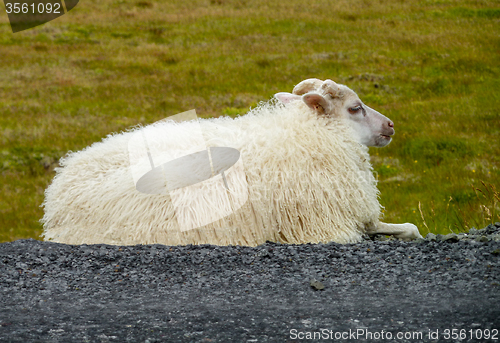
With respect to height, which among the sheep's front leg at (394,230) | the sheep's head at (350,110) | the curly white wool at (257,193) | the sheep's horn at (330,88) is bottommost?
the sheep's front leg at (394,230)

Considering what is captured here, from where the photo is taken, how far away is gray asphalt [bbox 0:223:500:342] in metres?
3.53

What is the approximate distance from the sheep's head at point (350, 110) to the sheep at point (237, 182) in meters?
0.01

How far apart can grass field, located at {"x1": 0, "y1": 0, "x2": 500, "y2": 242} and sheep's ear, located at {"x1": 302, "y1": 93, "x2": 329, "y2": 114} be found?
2597mm

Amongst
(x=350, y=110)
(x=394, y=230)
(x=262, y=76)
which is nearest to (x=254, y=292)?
(x=394, y=230)

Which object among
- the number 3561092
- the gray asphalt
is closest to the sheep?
the gray asphalt

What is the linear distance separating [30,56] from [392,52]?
51.5 feet

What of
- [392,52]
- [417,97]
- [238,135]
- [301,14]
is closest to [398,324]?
[238,135]

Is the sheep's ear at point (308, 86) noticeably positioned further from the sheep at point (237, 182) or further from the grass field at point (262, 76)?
the grass field at point (262, 76)

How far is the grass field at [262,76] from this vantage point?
12.8 m

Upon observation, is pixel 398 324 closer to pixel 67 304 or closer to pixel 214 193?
pixel 67 304

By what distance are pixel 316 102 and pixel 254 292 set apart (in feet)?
10.7

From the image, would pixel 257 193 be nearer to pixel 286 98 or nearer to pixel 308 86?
pixel 286 98

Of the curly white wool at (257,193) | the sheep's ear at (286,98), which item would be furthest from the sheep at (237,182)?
the sheep's ear at (286,98)

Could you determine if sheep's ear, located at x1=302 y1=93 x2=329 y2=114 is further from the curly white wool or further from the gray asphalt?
the gray asphalt
